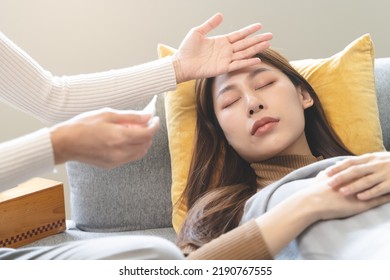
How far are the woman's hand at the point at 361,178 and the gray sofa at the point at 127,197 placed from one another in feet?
2.20

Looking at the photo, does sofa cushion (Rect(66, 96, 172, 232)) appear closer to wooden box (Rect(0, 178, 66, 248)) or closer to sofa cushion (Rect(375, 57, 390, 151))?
wooden box (Rect(0, 178, 66, 248))

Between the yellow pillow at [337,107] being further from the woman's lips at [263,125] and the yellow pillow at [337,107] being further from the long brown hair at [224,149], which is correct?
the woman's lips at [263,125]

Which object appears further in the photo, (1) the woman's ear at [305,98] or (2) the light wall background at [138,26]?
(2) the light wall background at [138,26]

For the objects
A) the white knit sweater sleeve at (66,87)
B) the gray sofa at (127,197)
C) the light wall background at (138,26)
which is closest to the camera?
the white knit sweater sleeve at (66,87)

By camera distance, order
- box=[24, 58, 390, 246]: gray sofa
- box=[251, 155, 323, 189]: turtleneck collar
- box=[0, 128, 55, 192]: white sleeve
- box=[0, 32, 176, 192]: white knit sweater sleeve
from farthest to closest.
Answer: box=[24, 58, 390, 246]: gray sofa, box=[251, 155, 323, 189]: turtleneck collar, box=[0, 32, 176, 192]: white knit sweater sleeve, box=[0, 128, 55, 192]: white sleeve

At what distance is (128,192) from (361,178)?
0.79m

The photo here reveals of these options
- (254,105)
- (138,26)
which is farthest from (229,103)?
(138,26)

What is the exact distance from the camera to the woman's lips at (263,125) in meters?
1.34

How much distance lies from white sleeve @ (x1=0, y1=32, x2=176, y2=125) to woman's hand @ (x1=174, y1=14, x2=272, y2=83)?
5cm

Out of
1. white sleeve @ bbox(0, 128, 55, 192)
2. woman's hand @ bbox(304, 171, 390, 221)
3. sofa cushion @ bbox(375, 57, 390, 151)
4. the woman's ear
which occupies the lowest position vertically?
sofa cushion @ bbox(375, 57, 390, 151)

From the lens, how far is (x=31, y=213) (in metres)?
1.56

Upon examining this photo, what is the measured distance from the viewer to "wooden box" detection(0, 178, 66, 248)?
4.94 ft

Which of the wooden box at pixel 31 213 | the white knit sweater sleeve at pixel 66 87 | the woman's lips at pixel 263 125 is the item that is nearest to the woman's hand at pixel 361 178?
the woman's lips at pixel 263 125

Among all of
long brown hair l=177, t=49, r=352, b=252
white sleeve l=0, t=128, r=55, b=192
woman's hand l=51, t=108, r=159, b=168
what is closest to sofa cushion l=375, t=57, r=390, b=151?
long brown hair l=177, t=49, r=352, b=252
